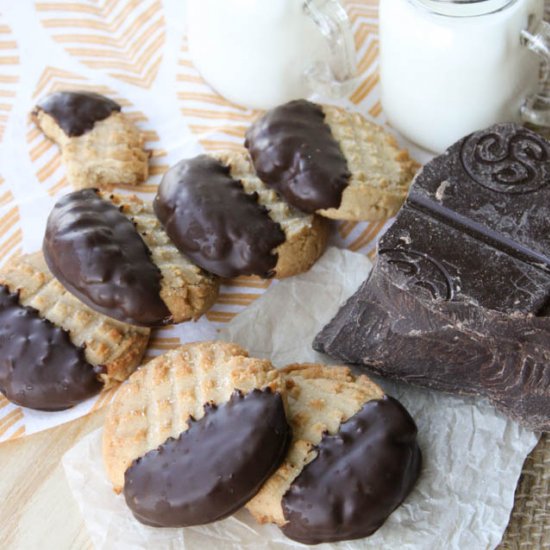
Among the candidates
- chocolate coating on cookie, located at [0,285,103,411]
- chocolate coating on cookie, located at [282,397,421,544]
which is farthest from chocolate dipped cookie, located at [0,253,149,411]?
chocolate coating on cookie, located at [282,397,421,544]

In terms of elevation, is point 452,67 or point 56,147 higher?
point 452,67

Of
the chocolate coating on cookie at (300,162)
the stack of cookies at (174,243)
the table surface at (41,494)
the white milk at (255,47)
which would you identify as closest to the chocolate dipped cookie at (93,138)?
the stack of cookies at (174,243)

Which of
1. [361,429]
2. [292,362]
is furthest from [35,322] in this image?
[361,429]

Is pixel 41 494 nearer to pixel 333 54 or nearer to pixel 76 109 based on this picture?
pixel 76 109

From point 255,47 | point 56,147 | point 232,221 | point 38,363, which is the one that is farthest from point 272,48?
point 38,363

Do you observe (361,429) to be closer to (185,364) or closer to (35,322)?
(185,364)
